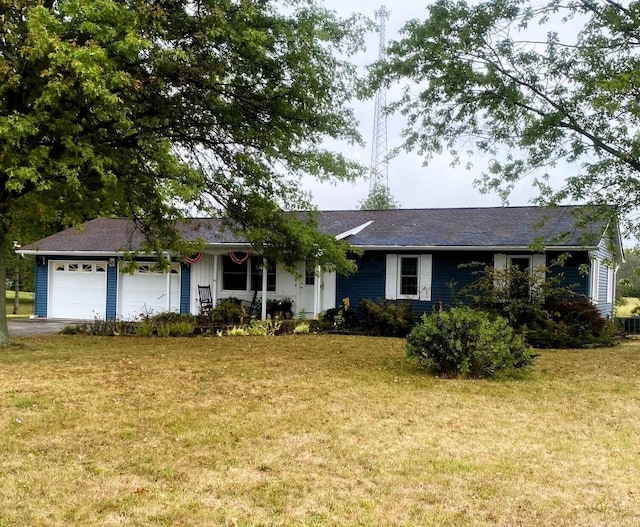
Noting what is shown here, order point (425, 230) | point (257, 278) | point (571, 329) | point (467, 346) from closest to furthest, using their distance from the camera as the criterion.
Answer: point (467, 346)
point (571, 329)
point (425, 230)
point (257, 278)

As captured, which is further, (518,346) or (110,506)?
(518,346)

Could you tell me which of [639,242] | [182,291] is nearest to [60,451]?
[639,242]

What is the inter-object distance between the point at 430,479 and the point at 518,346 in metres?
5.09

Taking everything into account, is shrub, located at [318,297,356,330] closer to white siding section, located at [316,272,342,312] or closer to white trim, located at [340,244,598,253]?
white siding section, located at [316,272,342,312]

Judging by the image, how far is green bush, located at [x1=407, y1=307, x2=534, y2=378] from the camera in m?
8.77

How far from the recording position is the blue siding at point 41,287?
20672 millimetres

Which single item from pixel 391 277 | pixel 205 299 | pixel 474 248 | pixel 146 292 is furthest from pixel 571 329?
pixel 146 292

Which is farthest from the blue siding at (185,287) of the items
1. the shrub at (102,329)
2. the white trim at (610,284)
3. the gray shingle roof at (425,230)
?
the white trim at (610,284)

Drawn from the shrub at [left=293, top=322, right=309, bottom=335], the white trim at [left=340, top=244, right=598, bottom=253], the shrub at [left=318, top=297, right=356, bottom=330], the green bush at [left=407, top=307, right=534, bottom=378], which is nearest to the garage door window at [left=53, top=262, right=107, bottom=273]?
the shrub at [left=293, top=322, right=309, bottom=335]

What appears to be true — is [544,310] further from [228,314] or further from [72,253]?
[72,253]

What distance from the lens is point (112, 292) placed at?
20.1 metres

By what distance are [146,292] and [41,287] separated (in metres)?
4.07

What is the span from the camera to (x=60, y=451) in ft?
16.3

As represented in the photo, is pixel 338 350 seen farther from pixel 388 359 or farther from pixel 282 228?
pixel 282 228
